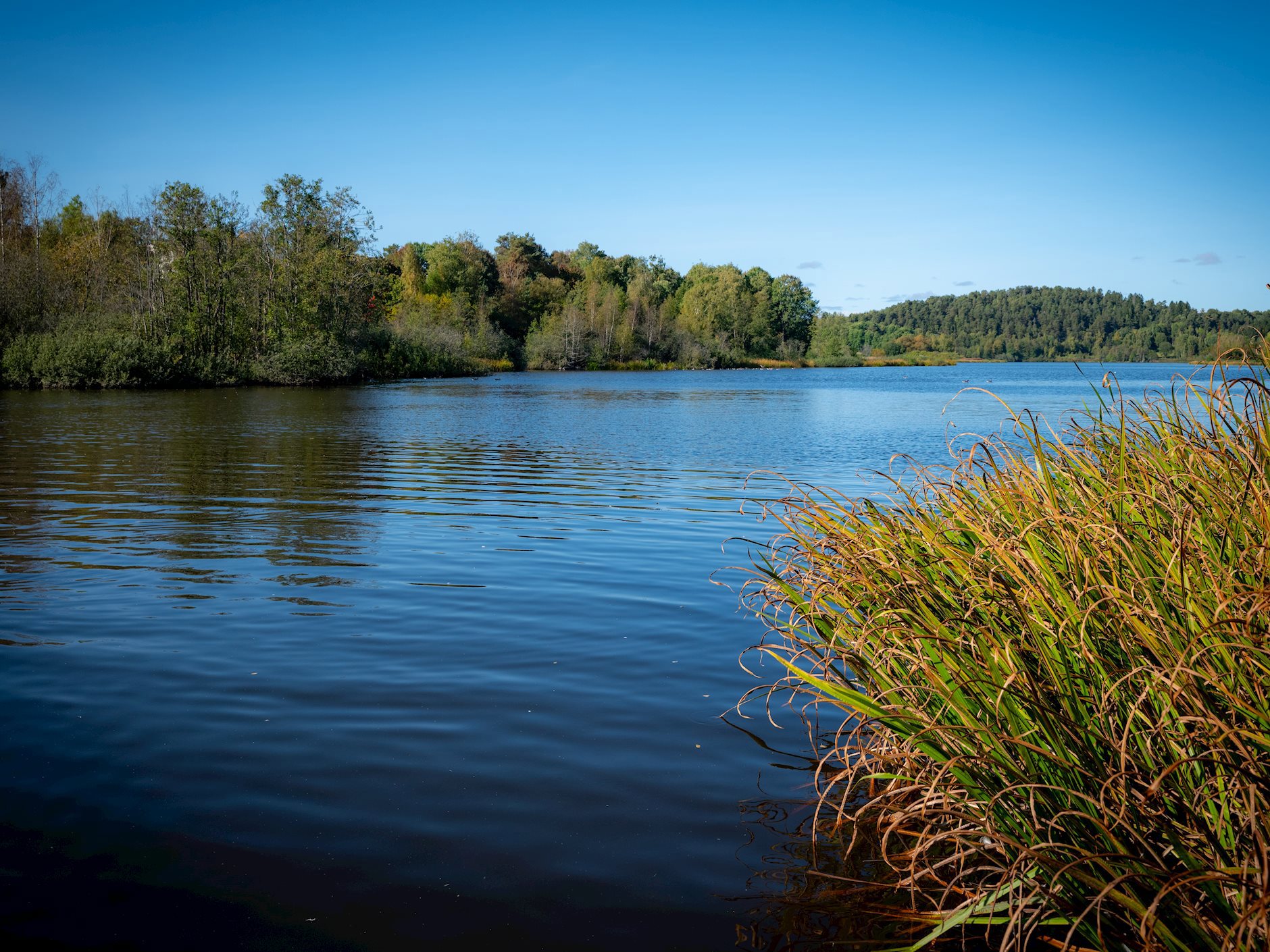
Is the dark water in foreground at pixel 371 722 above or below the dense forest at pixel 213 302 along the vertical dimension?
below

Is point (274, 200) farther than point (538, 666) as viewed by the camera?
Yes

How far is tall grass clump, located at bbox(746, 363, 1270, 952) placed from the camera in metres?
2.49

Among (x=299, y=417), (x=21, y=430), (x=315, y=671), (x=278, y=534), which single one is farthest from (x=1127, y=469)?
(x=299, y=417)

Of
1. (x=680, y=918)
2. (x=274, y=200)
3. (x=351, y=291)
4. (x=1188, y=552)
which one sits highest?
(x=274, y=200)

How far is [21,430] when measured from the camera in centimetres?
2434

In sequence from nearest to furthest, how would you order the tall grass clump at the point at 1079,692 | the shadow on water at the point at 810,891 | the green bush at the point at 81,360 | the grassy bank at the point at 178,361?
1. the tall grass clump at the point at 1079,692
2. the shadow on water at the point at 810,891
3. the green bush at the point at 81,360
4. the grassy bank at the point at 178,361

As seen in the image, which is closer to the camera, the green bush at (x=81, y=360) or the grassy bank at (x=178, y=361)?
the green bush at (x=81, y=360)

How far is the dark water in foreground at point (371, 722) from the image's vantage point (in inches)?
143

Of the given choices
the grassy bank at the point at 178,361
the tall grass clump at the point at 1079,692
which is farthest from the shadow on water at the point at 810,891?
the grassy bank at the point at 178,361

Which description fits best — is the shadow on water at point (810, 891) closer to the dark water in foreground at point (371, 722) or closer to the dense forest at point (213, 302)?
the dark water in foreground at point (371, 722)

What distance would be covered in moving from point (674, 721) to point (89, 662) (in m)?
4.22

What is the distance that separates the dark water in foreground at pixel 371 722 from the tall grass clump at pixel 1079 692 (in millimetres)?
1067

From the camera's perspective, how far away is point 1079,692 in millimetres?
3098

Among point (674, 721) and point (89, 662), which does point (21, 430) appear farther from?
point (674, 721)
